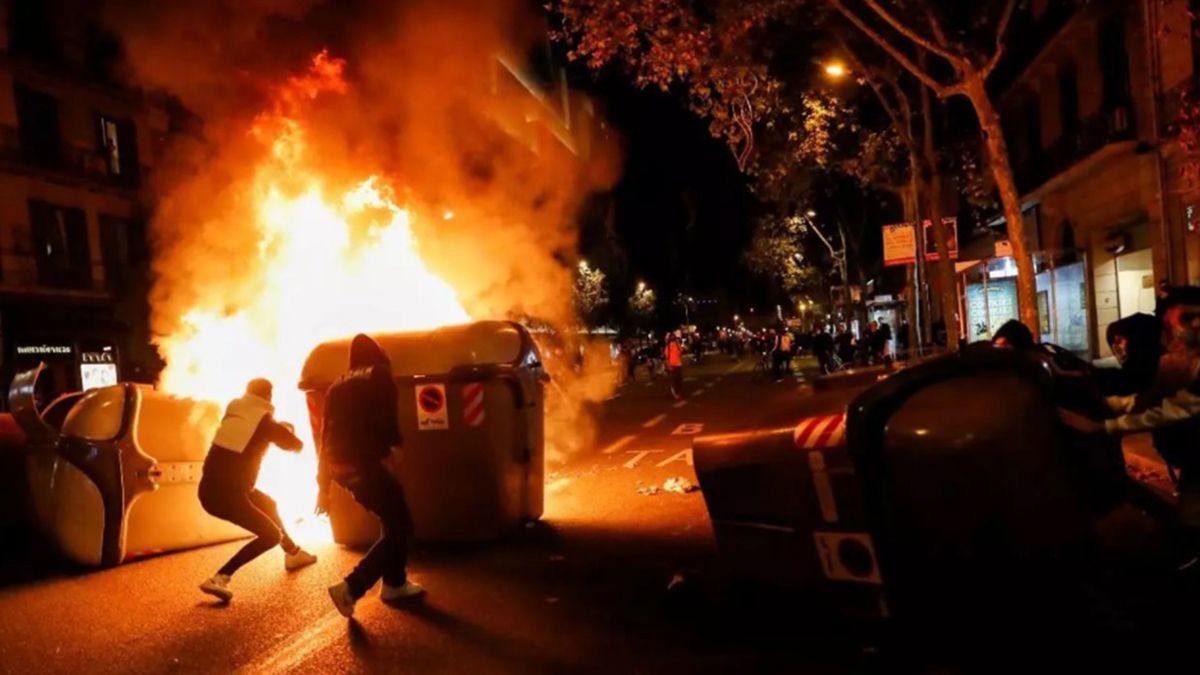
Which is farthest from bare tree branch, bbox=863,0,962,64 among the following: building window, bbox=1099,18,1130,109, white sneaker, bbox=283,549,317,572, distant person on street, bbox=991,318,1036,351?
white sneaker, bbox=283,549,317,572

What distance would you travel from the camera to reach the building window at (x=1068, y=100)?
23375 millimetres

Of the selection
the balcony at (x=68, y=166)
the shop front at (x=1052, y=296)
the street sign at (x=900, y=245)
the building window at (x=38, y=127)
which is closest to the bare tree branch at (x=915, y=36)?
the street sign at (x=900, y=245)

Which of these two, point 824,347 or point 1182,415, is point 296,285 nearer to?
point 1182,415

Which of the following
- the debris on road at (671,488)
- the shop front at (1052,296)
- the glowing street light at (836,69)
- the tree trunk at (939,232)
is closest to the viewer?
the debris on road at (671,488)

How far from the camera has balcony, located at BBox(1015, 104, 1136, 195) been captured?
19891 mm

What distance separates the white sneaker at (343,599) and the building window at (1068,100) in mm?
22519

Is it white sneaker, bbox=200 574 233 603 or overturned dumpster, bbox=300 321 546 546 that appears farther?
overturned dumpster, bbox=300 321 546 546

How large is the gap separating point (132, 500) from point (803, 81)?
14688 millimetres

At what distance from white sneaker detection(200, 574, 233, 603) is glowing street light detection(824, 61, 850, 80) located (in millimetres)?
14337

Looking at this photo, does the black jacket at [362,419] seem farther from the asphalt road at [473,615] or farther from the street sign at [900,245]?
the street sign at [900,245]

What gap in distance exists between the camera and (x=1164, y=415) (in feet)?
15.4

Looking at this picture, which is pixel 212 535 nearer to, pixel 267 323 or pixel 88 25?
pixel 267 323

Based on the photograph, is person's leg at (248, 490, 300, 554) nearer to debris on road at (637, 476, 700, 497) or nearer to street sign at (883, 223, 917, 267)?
debris on road at (637, 476, 700, 497)

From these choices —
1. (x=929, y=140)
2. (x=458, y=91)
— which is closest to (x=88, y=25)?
(x=458, y=91)
